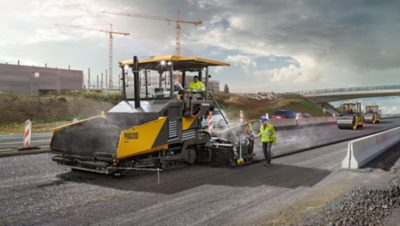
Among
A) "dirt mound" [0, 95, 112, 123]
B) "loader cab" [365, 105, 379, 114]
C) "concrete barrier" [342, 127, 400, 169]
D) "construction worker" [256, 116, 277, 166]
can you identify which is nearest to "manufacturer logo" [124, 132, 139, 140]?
"construction worker" [256, 116, 277, 166]

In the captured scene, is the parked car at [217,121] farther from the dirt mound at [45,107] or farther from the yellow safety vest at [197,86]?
the dirt mound at [45,107]

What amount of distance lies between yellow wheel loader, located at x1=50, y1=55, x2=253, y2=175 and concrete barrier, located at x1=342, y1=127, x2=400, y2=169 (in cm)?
289

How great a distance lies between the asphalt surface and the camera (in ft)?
18.2

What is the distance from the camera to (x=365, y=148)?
11.7 metres

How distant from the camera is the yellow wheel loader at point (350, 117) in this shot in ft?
89.3

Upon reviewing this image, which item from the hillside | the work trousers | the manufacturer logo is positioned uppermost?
the hillside

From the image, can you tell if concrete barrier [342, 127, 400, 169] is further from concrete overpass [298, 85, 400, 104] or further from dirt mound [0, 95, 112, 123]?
concrete overpass [298, 85, 400, 104]

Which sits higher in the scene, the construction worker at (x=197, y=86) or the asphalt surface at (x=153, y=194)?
the construction worker at (x=197, y=86)

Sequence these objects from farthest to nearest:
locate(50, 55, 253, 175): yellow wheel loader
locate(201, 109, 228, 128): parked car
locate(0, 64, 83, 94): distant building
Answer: locate(0, 64, 83, 94): distant building, locate(201, 109, 228, 128): parked car, locate(50, 55, 253, 175): yellow wheel loader

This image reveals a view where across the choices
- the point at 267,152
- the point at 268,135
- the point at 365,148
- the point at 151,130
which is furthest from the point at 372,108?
the point at 151,130

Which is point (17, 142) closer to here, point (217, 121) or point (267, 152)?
point (217, 121)

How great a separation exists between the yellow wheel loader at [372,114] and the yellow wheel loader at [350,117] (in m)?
9.91

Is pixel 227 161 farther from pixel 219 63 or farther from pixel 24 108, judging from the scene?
pixel 24 108

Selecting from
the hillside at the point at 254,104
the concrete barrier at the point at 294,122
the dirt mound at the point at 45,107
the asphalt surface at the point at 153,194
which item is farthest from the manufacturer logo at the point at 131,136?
the hillside at the point at 254,104
